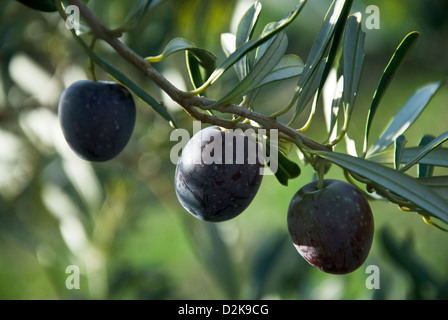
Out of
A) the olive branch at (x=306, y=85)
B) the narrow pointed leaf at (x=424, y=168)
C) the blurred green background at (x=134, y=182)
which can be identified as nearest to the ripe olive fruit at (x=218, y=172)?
the olive branch at (x=306, y=85)

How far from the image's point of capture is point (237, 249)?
4.99ft

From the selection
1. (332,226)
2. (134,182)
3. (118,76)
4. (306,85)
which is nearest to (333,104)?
(306,85)

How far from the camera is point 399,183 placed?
0.52m

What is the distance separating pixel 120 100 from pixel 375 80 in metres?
2.58

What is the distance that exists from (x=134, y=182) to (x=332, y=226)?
1.25 metres

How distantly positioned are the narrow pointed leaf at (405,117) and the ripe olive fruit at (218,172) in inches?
8.2

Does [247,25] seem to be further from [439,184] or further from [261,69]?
[439,184]

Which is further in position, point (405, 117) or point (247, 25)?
point (405, 117)

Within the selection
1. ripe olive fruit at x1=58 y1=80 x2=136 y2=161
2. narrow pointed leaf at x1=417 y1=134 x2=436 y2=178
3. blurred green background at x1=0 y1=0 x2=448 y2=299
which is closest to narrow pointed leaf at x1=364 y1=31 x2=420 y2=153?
narrow pointed leaf at x1=417 y1=134 x2=436 y2=178

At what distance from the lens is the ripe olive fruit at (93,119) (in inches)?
25.1

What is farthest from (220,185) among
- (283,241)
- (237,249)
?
(237,249)

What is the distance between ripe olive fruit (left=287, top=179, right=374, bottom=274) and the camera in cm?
59
